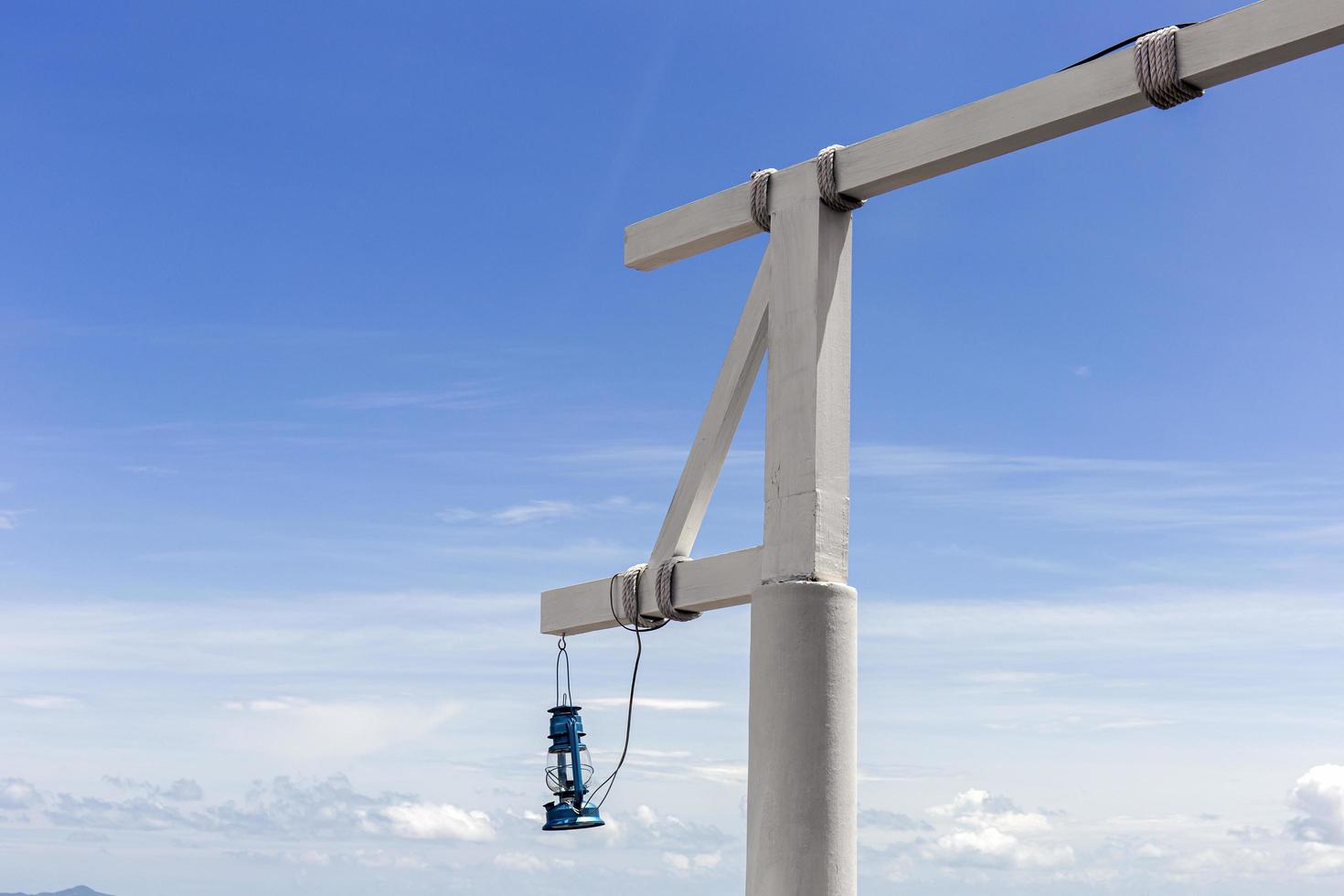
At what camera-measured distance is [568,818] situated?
6.37 metres

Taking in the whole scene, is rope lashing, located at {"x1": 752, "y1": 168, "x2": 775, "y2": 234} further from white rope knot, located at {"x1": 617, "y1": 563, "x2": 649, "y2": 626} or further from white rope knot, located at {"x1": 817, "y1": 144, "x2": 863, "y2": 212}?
white rope knot, located at {"x1": 617, "y1": 563, "x2": 649, "y2": 626}

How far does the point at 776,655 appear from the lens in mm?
5273

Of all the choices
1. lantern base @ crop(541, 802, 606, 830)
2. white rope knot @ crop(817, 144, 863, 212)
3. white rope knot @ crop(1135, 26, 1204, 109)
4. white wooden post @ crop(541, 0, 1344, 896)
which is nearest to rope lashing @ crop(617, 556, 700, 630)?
white wooden post @ crop(541, 0, 1344, 896)

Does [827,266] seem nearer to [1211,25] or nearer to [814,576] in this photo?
[814,576]

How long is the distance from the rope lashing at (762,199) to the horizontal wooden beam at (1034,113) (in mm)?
36

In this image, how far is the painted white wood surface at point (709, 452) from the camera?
5.91 meters

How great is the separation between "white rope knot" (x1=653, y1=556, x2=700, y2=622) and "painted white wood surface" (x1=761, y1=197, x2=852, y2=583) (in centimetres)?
62

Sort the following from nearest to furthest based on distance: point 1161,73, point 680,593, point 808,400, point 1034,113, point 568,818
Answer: point 1161,73
point 1034,113
point 808,400
point 680,593
point 568,818

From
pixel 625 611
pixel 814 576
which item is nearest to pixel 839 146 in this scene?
pixel 814 576

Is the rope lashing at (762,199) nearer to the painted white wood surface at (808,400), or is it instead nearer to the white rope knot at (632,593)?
the painted white wood surface at (808,400)

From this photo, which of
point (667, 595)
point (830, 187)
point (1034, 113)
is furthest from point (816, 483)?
point (1034, 113)

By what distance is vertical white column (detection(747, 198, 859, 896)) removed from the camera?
16.9 feet

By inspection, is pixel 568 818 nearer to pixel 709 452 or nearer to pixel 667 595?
pixel 667 595

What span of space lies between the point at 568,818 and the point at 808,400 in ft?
7.72
